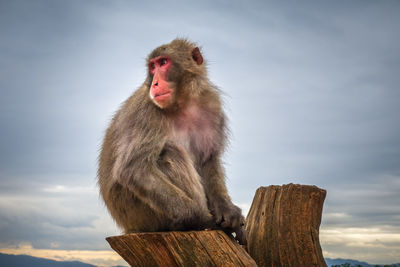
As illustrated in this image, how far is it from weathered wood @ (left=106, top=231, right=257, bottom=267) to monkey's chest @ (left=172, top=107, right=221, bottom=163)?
1079 millimetres

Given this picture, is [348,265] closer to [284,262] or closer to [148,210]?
[284,262]

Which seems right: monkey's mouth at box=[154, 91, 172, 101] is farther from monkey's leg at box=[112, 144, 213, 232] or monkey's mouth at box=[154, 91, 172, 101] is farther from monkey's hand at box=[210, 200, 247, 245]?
monkey's hand at box=[210, 200, 247, 245]

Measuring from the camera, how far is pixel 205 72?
513cm

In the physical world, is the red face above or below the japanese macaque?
above

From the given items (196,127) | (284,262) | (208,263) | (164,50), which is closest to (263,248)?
(284,262)

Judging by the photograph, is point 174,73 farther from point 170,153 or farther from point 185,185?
point 185,185

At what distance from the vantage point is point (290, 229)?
496 centimetres

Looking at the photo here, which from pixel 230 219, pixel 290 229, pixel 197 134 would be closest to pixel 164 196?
pixel 230 219

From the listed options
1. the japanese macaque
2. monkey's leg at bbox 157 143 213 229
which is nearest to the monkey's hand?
the japanese macaque

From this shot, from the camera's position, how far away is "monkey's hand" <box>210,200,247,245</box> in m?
4.39

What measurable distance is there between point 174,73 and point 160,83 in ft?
0.84

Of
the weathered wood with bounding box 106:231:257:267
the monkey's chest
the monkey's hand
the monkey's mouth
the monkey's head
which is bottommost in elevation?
the weathered wood with bounding box 106:231:257:267

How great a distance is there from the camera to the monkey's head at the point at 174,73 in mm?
4586

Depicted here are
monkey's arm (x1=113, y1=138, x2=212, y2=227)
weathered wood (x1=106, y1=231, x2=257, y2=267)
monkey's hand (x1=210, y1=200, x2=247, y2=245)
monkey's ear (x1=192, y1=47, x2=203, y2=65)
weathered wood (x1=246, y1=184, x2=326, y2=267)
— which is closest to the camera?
weathered wood (x1=106, y1=231, x2=257, y2=267)
